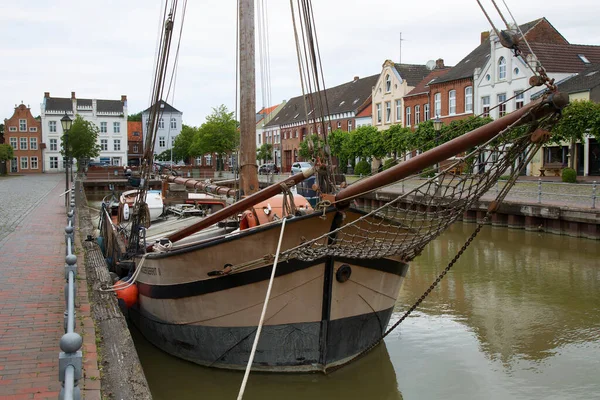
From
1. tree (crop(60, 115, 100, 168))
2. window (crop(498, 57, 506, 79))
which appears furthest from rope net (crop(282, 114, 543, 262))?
tree (crop(60, 115, 100, 168))

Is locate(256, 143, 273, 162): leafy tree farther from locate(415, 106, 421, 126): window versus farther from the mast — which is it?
the mast

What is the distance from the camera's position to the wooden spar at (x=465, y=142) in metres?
5.61

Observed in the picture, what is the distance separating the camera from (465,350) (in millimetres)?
8594

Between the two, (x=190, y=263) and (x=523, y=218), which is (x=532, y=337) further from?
(x=523, y=218)

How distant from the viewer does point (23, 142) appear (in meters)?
74.6

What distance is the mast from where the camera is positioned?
30.6 feet

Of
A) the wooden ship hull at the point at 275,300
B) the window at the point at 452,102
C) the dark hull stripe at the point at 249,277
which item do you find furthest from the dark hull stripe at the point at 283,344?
the window at the point at 452,102

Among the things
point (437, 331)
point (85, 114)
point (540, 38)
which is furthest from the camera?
point (85, 114)

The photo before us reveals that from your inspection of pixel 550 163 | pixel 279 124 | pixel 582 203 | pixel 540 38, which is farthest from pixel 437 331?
pixel 279 124

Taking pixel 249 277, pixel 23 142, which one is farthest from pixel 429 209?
pixel 23 142

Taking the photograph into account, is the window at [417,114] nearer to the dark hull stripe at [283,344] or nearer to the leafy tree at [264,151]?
the leafy tree at [264,151]

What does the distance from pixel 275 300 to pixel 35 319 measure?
265 cm

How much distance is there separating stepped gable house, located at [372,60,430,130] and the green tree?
20541 mm

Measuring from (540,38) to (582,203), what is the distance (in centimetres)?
2288
